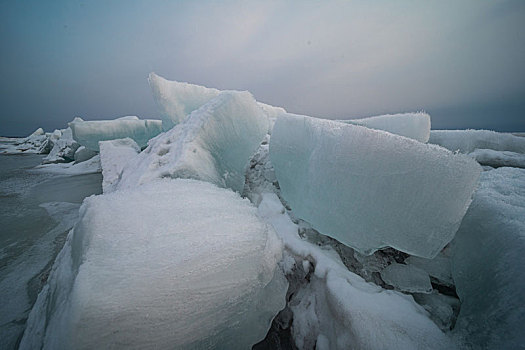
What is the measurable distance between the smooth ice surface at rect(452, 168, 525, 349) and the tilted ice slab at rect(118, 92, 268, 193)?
71.5 inches

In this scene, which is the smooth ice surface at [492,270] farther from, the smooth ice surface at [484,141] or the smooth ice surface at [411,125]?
the smooth ice surface at [484,141]

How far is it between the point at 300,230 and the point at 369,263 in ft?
1.70

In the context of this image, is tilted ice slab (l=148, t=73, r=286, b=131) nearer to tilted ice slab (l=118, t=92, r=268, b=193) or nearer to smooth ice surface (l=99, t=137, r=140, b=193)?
smooth ice surface (l=99, t=137, r=140, b=193)

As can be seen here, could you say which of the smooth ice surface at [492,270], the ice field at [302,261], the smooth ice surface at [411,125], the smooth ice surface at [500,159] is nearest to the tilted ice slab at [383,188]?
the ice field at [302,261]

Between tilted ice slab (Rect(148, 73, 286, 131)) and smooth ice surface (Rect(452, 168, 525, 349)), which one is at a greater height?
tilted ice slab (Rect(148, 73, 286, 131))

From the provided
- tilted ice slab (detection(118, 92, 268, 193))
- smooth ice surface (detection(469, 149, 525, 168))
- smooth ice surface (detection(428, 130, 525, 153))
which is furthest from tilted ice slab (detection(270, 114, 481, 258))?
smooth ice surface (detection(428, 130, 525, 153))

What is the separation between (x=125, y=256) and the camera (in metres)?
0.80

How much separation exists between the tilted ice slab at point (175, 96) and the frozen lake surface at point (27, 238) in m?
1.96

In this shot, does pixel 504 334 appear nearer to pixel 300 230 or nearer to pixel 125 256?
pixel 300 230

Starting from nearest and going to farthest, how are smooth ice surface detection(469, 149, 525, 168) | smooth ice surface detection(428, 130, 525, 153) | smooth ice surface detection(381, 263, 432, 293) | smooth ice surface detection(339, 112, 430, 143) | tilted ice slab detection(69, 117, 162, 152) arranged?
smooth ice surface detection(381, 263, 432, 293), smooth ice surface detection(339, 112, 430, 143), smooth ice surface detection(469, 149, 525, 168), smooth ice surface detection(428, 130, 525, 153), tilted ice slab detection(69, 117, 162, 152)

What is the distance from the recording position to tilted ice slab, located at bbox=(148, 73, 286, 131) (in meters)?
3.49

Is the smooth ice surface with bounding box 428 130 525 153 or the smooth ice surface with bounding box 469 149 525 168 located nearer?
the smooth ice surface with bounding box 469 149 525 168

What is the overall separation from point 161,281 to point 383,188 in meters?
1.17

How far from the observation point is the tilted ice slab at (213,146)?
1.86m
